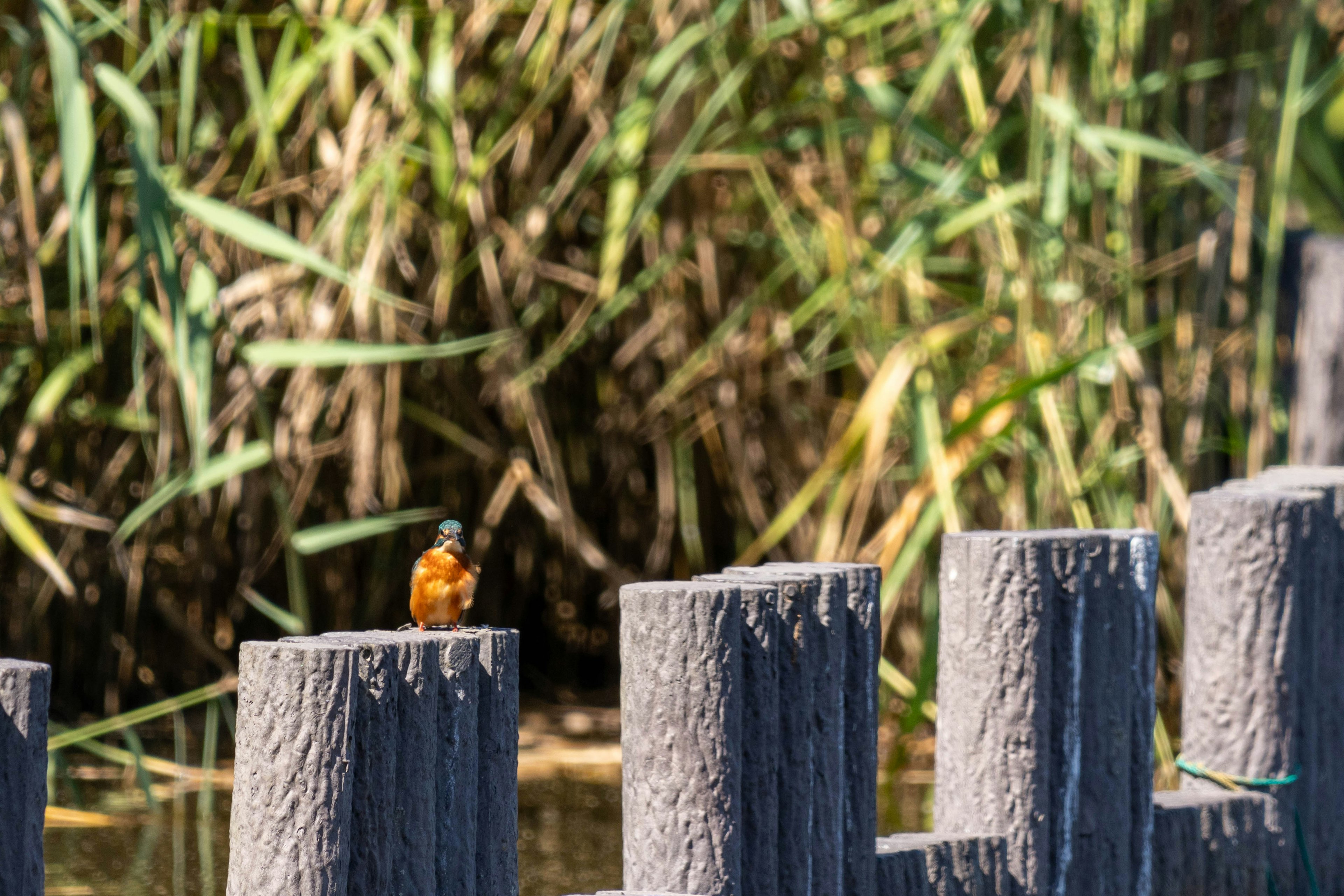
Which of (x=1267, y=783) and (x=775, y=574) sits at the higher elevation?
(x=775, y=574)

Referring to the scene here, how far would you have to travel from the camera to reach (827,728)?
62.7 inches

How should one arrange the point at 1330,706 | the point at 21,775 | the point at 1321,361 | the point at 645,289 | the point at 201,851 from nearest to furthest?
the point at 21,775
the point at 1330,706
the point at 201,851
the point at 1321,361
the point at 645,289

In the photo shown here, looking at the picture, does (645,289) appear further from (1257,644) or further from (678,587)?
(678,587)

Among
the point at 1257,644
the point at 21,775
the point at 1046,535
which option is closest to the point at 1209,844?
the point at 1257,644

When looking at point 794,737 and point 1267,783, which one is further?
point 1267,783

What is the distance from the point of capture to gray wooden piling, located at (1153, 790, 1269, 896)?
1987 millimetres

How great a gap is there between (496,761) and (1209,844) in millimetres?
1063

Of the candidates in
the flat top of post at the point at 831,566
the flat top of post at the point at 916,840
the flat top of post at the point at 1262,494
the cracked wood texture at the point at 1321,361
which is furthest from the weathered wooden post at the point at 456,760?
the cracked wood texture at the point at 1321,361

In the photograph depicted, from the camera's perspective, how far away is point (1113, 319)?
110 inches

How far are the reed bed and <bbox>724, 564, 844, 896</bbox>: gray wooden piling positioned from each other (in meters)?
0.91

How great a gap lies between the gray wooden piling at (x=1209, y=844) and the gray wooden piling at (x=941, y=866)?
0.93 feet

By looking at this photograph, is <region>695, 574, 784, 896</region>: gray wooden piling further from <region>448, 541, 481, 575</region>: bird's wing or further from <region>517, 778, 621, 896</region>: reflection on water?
<region>517, 778, 621, 896</region>: reflection on water

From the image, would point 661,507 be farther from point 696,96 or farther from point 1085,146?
point 1085,146

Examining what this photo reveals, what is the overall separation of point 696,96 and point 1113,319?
88 centimetres
